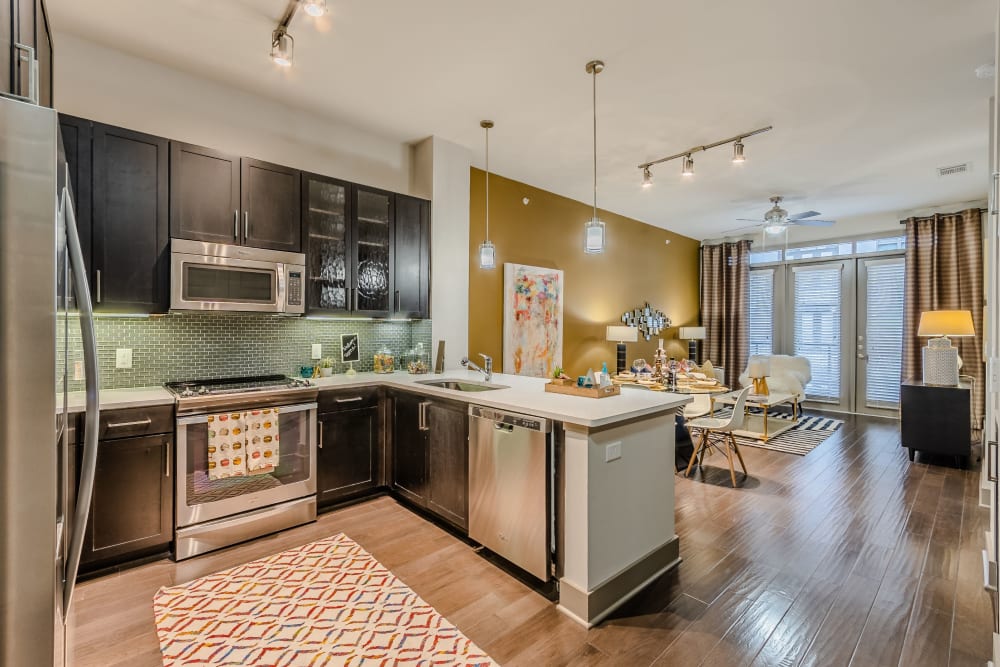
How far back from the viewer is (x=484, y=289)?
4.70 m

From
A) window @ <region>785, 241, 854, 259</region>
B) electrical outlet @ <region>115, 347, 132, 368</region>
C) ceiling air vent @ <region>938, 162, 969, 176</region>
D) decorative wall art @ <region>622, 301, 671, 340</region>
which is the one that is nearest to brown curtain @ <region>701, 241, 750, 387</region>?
window @ <region>785, 241, 854, 259</region>

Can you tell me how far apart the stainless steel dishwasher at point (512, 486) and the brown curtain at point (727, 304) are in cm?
659

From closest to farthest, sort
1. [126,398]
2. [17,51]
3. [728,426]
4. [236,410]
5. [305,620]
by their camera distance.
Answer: [17,51], [305,620], [126,398], [236,410], [728,426]

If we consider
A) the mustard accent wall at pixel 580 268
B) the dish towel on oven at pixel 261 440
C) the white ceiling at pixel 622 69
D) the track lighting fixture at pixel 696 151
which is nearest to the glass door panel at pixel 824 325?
the mustard accent wall at pixel 580 268

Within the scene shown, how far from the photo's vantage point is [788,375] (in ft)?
22.1

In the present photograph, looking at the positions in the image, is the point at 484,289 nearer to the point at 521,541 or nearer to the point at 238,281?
the point at 238,281

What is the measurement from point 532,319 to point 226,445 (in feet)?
10.8

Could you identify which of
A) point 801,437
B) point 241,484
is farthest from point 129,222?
point 801,437

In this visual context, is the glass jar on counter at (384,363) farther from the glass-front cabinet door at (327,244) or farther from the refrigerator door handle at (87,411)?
the refrigerator door handle at (87,411)

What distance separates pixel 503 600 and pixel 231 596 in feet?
4.37

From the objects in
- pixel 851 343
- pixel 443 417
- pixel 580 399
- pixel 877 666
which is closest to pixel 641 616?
pixel 877 666

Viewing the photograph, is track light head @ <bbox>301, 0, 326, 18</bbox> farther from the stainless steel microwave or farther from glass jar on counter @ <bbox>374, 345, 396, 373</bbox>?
glass jar on counter @ <bbox>374, 345, 396, 373</bbox>

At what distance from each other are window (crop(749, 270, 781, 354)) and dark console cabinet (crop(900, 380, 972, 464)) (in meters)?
3.09

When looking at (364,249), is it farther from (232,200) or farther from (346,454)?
(346,454)
